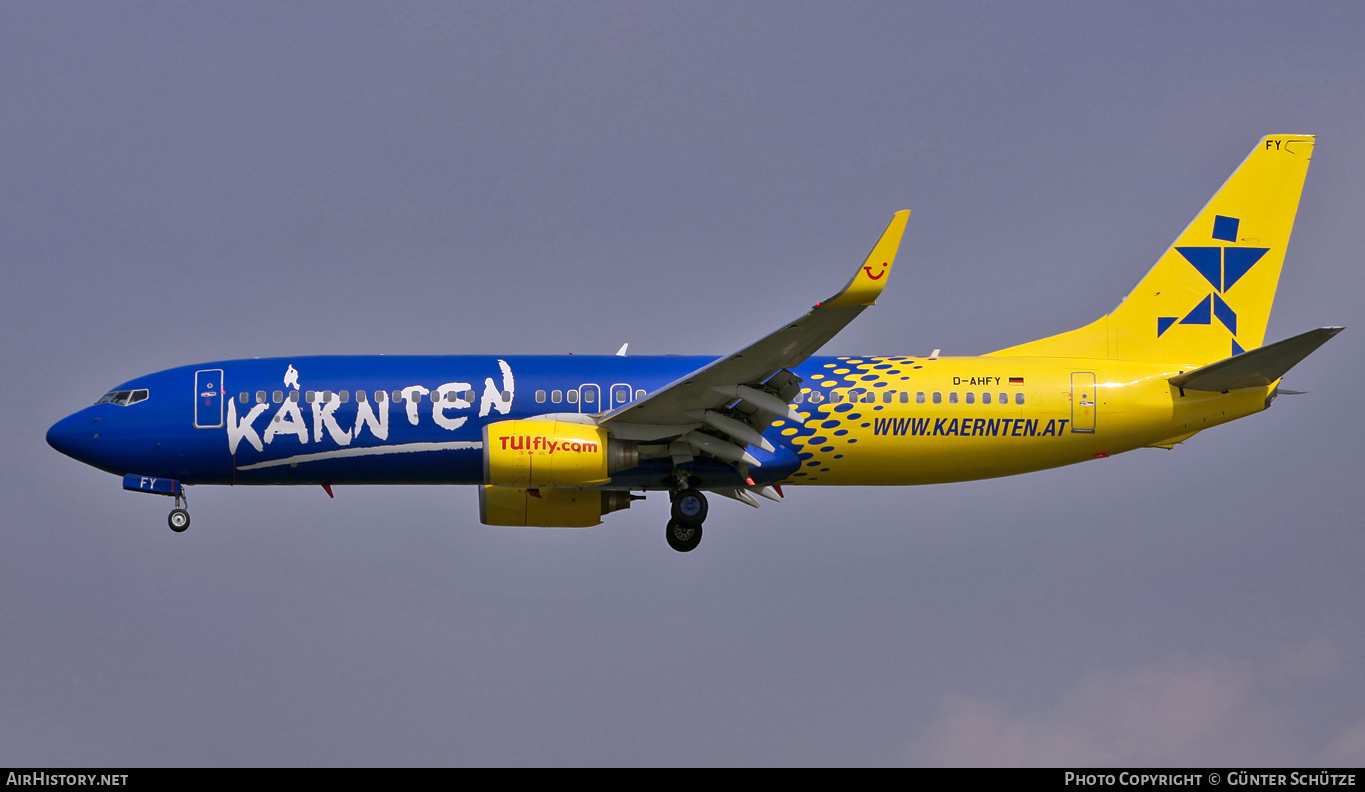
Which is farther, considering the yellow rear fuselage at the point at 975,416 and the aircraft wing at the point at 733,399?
the yellow rear fuselage at the point at 975,416

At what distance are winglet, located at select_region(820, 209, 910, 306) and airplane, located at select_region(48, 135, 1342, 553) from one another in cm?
449

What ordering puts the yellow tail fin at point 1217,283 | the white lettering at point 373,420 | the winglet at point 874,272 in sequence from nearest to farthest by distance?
the winglet at point 874,272, the white lettering at point 373,420, the yellow tail fin at point 1217,283

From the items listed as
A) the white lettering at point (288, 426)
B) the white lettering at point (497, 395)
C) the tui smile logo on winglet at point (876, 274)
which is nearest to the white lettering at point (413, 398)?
the white lettering at point (497, 395)

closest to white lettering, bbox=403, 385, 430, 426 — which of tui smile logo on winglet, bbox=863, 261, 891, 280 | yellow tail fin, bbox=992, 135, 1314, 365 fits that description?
tui smile logo on winglet, bbox=863, 261, 891, 280

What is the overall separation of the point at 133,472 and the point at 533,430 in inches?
360

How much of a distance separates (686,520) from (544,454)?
165 inches

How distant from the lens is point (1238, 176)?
39750mm

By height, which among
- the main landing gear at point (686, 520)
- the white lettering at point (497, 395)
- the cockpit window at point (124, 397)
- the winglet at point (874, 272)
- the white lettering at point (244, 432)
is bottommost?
the main landing gear at point (686, 520)

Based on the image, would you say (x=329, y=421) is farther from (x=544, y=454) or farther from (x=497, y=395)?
(x=544, y=454)

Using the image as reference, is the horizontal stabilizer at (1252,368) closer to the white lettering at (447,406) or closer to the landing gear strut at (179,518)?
the white lettering at (447,406)

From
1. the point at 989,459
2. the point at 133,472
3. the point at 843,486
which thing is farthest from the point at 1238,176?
the point at 133,472

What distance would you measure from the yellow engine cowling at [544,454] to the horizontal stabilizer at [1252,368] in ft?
42.3

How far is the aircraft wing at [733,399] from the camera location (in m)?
32.8

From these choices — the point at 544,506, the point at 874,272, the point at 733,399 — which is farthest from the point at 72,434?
the point at 874,272
